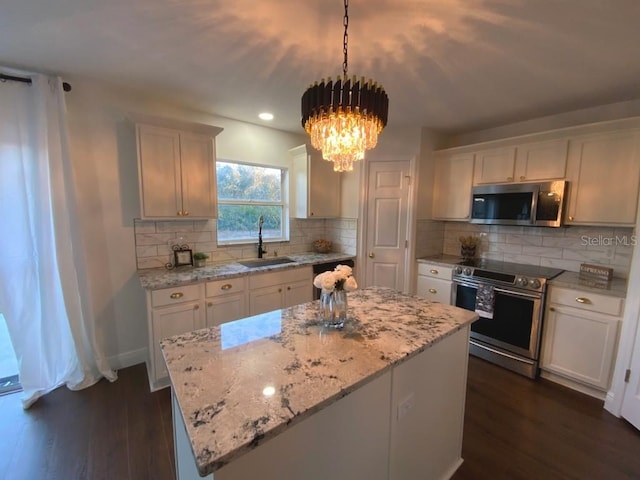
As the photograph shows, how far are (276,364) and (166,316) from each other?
5.32 feet

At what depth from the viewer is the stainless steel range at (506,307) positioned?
8.32 ft

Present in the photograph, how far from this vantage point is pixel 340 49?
1.80 m

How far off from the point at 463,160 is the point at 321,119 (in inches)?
104

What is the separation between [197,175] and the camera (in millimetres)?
2697

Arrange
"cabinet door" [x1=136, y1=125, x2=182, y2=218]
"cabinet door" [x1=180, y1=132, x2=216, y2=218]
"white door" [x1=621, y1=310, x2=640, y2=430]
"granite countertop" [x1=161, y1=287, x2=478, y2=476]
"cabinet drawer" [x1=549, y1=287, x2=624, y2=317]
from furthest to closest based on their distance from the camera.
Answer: "cabinet door" [x1=180, y1=132, x2=216, y2=218], "cabinet door" [x1=136, y1=125, x2=182, y2=218], "cabinet drawer" [x1=549, y1=287, x2=624, y2=317], "white door" [x1=621, y1=310, x2=640, y2=430], "granite countertop" [x1=161, y1=287, x2=478, y2=476]

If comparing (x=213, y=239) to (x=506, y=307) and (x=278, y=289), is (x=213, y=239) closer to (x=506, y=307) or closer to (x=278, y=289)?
(x=278, y=289)

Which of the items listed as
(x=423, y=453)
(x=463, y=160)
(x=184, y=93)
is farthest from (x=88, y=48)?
(x=463, y=160)

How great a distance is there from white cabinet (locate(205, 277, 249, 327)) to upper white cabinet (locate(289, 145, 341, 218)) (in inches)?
51.8

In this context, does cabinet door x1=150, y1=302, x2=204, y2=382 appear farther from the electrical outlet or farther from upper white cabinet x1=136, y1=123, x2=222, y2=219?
the electrical outlet

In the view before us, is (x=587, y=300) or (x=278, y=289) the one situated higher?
(x=587, y=300)

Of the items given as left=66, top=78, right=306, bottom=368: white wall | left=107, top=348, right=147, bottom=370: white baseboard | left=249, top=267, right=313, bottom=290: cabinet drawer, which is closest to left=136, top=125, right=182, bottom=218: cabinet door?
left=66, top=78, right=306, bottom=368: white wall

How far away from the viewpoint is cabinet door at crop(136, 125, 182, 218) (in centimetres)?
241

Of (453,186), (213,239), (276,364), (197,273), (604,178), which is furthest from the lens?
(453,186)

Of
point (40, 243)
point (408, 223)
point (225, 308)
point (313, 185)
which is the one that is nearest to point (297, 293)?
point (225, 308)
